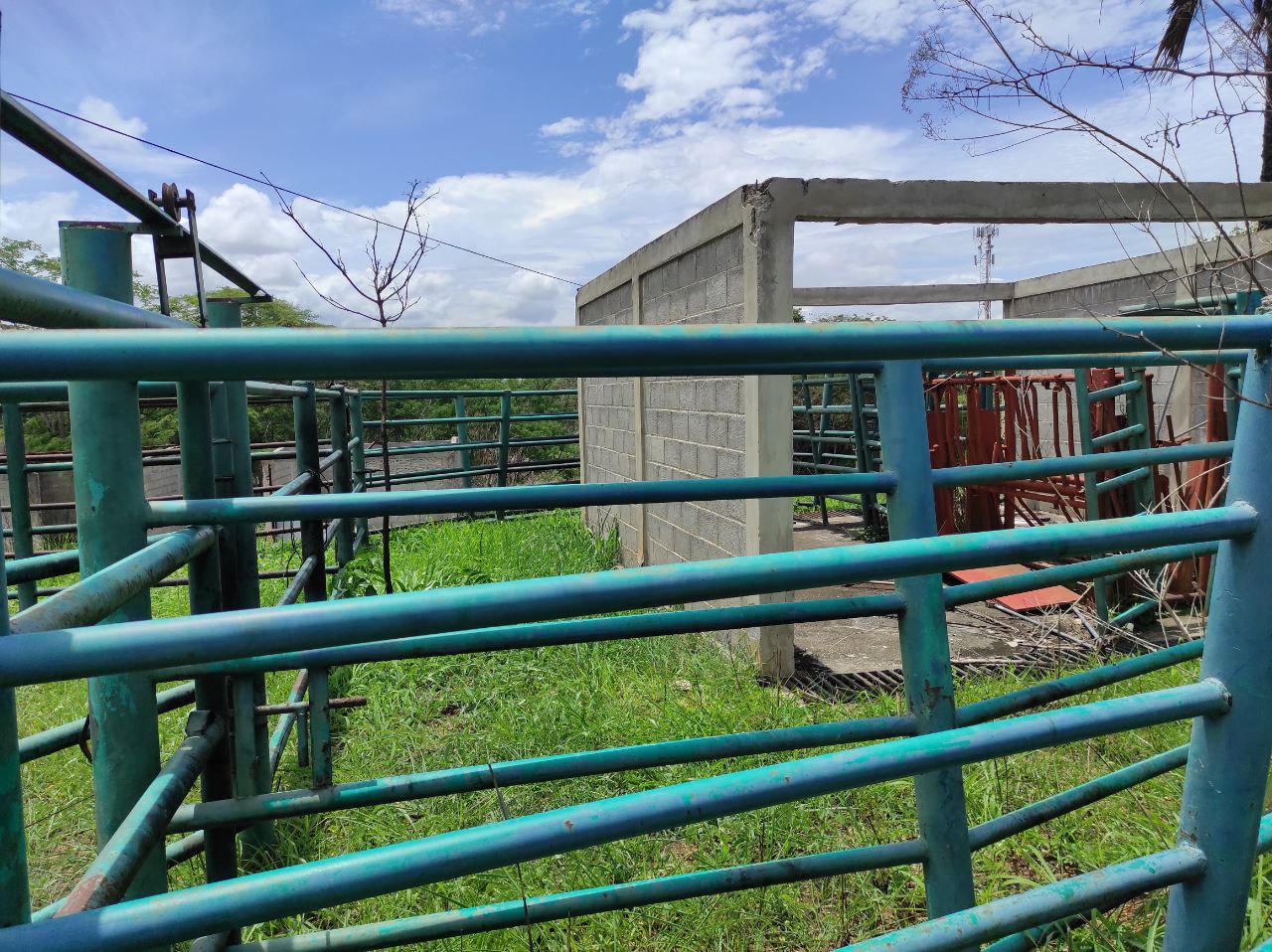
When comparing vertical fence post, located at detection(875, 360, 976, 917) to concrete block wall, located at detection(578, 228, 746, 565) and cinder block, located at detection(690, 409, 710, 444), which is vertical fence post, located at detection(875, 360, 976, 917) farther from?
cinder block, located at detection(690, 409, 710, 444)

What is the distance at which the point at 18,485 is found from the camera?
299 cm

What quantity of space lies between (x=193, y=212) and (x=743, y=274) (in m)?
2.50

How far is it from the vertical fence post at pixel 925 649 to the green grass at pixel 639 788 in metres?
0.44

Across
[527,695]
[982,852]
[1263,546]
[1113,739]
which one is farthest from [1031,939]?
[527,695]

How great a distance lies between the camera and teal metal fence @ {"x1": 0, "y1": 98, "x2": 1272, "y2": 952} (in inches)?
28.5

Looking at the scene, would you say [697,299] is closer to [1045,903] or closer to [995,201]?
[995,201]

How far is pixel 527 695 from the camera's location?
3496mm

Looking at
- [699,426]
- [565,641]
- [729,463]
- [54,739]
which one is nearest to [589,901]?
[565,641]

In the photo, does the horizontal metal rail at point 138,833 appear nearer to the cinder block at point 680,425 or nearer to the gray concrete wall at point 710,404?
the gray concrete wall at point 710,404

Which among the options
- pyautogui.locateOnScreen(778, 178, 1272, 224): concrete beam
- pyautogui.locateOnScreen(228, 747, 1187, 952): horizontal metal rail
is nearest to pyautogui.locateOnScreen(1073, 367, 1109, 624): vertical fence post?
pyautogui.locateOnScreen(778, 178, 1272, 224): concrete beam

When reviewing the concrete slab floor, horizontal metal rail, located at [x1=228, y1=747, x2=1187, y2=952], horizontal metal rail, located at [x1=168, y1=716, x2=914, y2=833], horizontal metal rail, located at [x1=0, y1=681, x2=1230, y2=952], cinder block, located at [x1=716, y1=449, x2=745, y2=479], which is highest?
cinder block, located at [x1=716, y1=449, x2=745, y2=479]

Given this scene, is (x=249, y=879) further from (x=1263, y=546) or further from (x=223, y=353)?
(x=1263, y=546)

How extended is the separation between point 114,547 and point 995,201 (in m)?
4.57

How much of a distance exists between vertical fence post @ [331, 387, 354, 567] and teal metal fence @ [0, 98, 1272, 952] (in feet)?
11.3
